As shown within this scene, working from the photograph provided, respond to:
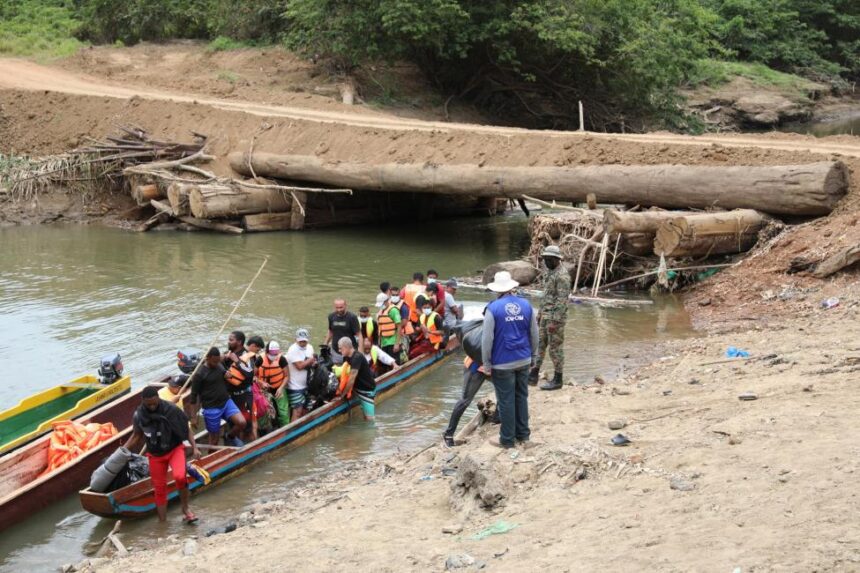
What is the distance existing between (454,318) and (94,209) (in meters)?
16.5

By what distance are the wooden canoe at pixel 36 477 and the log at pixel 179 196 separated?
50.7ft

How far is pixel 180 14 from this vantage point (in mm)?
39344

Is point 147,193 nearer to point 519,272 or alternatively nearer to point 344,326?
point 519,272

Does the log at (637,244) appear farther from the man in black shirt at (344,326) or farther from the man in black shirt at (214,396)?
the man in black shirt at (214,396)

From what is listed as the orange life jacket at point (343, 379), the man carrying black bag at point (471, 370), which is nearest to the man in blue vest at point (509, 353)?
the man carrying black bag at point (471, 370)

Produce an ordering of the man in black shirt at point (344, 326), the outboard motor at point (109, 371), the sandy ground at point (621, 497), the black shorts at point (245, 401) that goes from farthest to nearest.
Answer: the man in black shirt at point (344, 326)
the outboard motor at point (109, 371)
the black shorts at point (245, 401)
the sandy ground at point (621, 497)

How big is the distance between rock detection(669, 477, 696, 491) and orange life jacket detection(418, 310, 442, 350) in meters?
7.14

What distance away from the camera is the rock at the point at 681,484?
23.7 feet

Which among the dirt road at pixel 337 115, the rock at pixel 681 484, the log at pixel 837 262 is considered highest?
the dirt road at pixel 337 115

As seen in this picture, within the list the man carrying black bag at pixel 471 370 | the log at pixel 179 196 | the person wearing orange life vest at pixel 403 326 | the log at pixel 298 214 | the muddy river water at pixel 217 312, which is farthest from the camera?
the log at pixel 298 214

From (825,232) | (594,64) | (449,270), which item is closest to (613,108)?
(594,64)

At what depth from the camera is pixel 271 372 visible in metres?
11.6

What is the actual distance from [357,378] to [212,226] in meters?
14.7

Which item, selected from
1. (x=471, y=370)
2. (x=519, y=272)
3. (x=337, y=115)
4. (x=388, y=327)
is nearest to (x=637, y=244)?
(x=519, y=272)
